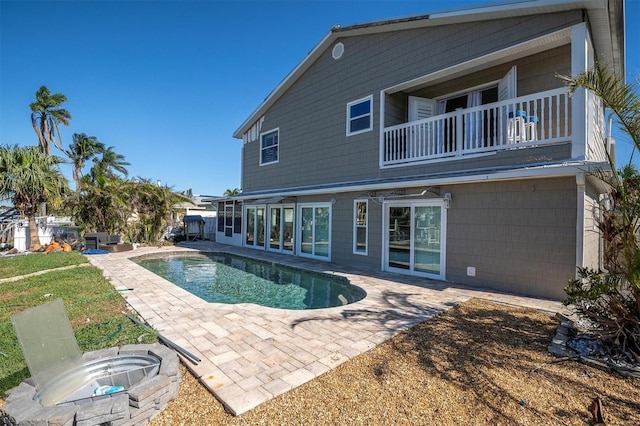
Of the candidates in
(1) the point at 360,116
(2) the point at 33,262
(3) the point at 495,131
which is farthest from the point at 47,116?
(3) the point at 495,131

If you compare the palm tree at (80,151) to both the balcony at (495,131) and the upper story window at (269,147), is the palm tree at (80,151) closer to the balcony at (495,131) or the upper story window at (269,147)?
the upper story window at (269,147)

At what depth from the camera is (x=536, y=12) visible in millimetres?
7578

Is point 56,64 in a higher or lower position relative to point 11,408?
higher

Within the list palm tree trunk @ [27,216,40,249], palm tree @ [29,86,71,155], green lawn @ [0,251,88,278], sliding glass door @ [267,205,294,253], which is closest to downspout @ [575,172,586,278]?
sliding glass door @ [267,205,294,253]

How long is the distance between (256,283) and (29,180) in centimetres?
1340

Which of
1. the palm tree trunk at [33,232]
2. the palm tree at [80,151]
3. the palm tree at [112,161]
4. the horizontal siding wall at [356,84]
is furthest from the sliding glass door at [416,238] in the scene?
the palm tree at [80,151]

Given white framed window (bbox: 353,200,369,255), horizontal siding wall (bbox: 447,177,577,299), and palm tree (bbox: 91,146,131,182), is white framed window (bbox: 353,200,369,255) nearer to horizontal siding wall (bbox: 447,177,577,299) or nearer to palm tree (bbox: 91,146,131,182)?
horizontal siding wall (bbox: 447,177,577,299)

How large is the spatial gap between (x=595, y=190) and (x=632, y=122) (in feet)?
17.0

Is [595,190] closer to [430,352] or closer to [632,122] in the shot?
[632,122]

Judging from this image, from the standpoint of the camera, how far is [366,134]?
11.4 meters

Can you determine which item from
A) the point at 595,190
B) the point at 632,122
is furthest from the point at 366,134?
the point at 632,122

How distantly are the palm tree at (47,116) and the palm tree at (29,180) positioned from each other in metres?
15.7

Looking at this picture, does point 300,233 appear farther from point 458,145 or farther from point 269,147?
point 458,145

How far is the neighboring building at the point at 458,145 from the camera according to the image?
7.10m
